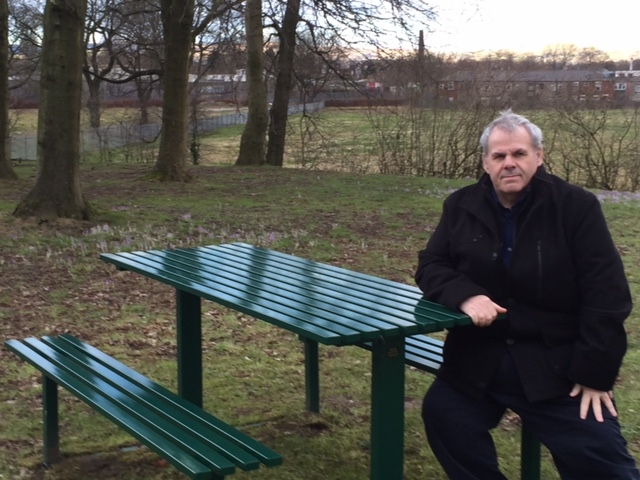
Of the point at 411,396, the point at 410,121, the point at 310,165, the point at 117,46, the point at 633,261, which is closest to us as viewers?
the point at 411,396

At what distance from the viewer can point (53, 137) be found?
1010cm

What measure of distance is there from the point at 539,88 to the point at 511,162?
1718 centimetres

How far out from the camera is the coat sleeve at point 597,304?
9.46 feet

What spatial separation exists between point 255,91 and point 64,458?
692 inches

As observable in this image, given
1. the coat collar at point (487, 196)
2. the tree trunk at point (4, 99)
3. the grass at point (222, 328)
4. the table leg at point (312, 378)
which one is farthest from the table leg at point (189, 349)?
the tree trunk at point (4, 99)

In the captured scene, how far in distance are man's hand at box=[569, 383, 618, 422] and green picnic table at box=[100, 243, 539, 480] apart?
0.46 m

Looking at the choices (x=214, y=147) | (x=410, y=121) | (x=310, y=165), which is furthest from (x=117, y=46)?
(x=410, y=121)

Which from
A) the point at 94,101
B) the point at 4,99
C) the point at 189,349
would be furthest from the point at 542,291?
the point at 94,101

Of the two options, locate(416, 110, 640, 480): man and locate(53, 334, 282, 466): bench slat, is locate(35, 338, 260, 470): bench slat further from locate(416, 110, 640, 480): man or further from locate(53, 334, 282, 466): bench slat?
locate(416, 110, 640, 480): man

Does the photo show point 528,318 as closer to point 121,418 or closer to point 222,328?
point 121,418

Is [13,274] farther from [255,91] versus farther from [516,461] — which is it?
[255,91]

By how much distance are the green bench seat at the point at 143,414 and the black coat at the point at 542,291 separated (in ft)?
3.05

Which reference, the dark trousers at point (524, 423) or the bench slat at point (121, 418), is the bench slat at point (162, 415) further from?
the dark trousers at point (524, 423)

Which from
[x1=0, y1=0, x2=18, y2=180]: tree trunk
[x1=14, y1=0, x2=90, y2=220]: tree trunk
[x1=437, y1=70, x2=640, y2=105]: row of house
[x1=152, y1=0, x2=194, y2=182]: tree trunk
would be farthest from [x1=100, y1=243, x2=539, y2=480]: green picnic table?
[x1=437, y1=70, x2=640, y2=105]: row of house
